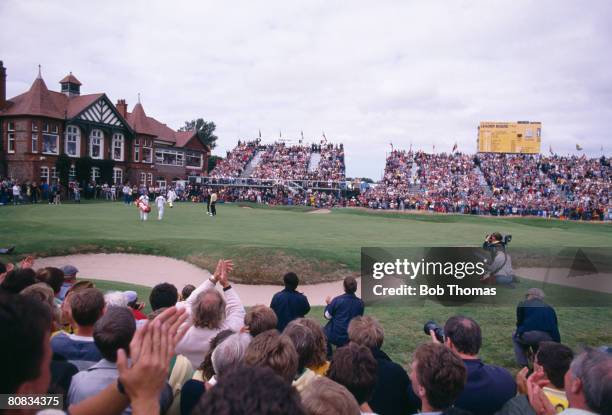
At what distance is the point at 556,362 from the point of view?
12.4 feet

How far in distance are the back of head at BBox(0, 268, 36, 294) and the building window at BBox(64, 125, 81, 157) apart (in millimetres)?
46158

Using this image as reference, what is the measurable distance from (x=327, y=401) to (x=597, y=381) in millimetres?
1656

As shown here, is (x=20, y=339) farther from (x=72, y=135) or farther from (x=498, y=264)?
(x=72, y=135)

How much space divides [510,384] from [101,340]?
3.42 meters

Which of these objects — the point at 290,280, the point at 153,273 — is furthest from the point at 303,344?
the point at 153,273

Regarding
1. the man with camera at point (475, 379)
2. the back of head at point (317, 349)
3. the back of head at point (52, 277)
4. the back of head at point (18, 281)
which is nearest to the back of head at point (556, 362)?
the man with camera at point (475, 379)

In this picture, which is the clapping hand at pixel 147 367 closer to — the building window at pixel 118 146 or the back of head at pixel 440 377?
the back of head at pixel 440 377

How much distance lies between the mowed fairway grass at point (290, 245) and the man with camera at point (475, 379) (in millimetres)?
3005

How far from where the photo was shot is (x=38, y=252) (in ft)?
48.9

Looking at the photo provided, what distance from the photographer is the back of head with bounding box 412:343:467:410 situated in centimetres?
319

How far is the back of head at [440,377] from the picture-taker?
125 inches

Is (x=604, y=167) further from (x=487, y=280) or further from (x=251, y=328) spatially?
(x=251, y=328)

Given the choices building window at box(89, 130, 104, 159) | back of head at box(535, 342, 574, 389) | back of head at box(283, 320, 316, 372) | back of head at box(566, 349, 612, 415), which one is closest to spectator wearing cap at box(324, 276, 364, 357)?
back of head at box(283, 320, 316, 372)

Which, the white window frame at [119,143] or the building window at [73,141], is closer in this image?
the building window at [73,141]
